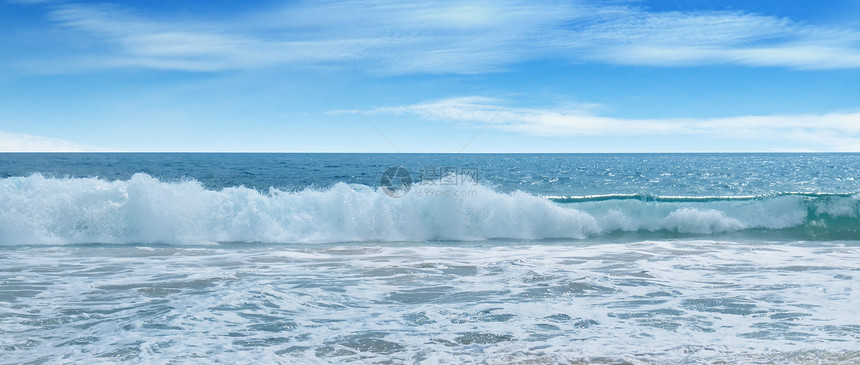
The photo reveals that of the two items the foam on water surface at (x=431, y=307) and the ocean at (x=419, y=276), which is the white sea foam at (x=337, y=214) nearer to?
the ocean at (x=419, y=276)

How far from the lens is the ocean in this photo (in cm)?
556

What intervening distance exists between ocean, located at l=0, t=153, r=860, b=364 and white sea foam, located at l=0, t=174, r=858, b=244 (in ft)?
0.19

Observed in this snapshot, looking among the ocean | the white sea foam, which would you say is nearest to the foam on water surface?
the ocean

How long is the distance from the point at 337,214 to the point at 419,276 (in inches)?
270

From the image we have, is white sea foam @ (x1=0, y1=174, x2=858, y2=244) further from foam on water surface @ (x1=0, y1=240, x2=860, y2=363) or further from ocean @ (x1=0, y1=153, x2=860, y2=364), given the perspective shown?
foam on water surface @ (x1=0, y1=240, x2=860, y2=363)

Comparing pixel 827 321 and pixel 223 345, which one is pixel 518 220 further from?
pixel 223 345

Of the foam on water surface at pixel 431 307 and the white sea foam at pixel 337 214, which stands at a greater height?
the white sea foam at pixel 337 214

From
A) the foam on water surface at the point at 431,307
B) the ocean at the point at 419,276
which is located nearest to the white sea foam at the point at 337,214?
the ocean at the point at 419,276

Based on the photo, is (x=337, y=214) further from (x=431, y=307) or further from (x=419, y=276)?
(x=431, y=307)

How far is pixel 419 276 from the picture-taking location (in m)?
9.05

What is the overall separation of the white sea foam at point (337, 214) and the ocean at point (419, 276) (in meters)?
0.06

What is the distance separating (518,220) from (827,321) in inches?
364

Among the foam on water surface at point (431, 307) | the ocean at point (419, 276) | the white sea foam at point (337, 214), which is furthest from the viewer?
the white sea foam at point (337, 214)

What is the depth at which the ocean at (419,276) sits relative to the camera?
5.56 m
